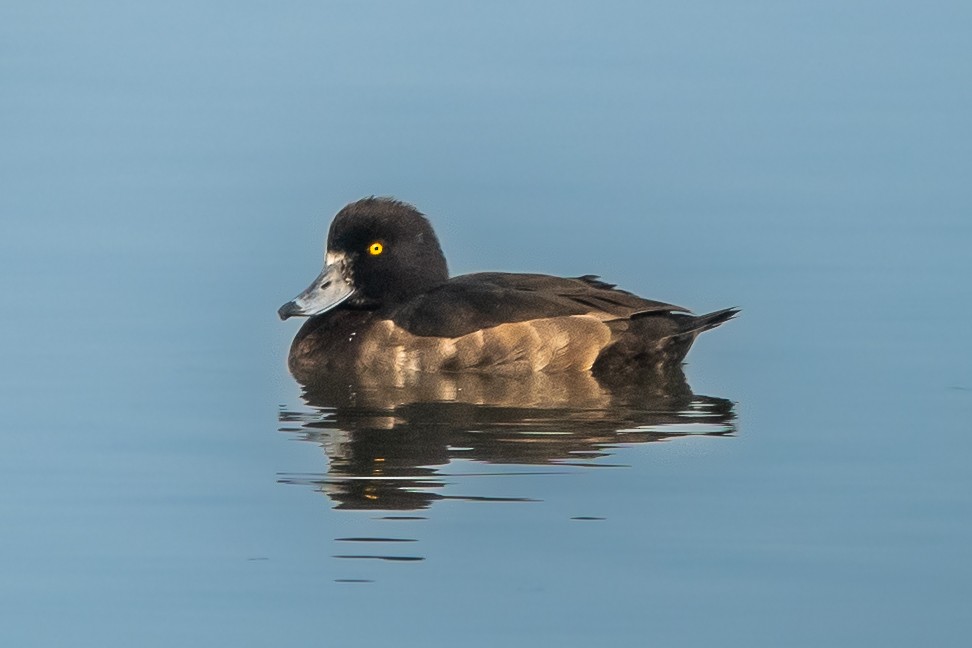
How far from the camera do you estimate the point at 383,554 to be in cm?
696

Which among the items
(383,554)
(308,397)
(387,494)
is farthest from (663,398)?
(383,554)

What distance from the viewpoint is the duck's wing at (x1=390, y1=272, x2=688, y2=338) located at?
10344 mm

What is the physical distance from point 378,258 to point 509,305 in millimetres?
1115

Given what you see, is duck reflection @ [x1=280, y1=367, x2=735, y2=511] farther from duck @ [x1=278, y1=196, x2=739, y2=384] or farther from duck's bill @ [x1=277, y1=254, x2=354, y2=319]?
duck's bill @ [x1=277, y1=254, x2=354, y2=319]

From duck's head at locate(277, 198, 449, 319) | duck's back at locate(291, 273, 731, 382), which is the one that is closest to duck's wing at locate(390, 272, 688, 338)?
duck's back at locate(291, 273, 731, 382)

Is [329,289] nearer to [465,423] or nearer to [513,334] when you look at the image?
[513,334]

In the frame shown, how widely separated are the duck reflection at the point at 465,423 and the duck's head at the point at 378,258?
0.90m

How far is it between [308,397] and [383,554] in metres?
2.99

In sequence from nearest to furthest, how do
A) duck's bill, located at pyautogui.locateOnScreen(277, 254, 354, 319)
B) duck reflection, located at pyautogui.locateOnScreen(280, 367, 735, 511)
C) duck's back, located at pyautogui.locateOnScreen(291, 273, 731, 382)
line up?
duck reflection, located at pyautogui.locateOnScreen(280, 367, 735, 511) < duck's back, located at pyautogui.locateOnScreen(291, 273, 731, 382) < duck's bill, located at pyautogui.locateOnScreen(277, 254, 354, 319)

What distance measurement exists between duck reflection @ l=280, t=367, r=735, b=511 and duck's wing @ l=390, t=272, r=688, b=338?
28 cm

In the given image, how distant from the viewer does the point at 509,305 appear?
10.3 m

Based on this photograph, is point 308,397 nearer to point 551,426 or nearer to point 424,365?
point 424,365

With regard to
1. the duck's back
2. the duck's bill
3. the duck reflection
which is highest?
the duck's bill

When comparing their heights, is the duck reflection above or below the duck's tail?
below
